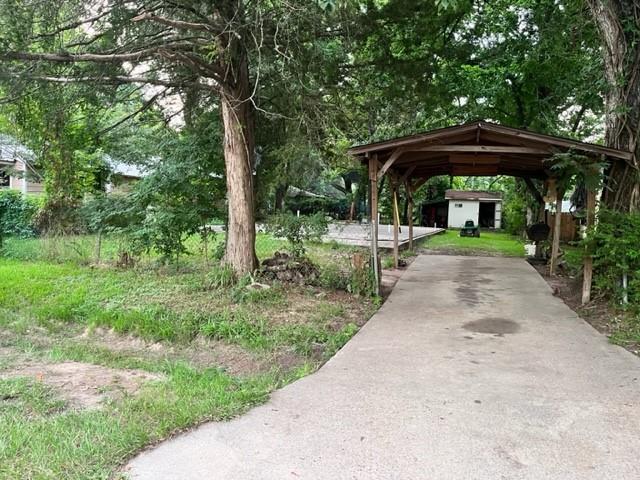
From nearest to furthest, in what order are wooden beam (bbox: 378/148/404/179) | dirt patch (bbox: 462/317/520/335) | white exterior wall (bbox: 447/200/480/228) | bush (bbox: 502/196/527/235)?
1. dirt patch (bbox: 462/317/520/335)
2. wooden beam (bbox: 378/148/404/179)
3. bush (bbox: 502/196/527/235)
4. white exterior wall (bbox: 447/200/480/228)

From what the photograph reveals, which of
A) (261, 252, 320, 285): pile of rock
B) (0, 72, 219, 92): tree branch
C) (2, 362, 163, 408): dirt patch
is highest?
(0, 72, 219, 92): tree branch

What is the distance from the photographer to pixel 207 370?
460 centimetres

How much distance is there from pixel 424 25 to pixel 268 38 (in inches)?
120

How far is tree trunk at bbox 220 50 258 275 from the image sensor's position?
7871 millimetres

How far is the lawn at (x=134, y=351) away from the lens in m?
2.92

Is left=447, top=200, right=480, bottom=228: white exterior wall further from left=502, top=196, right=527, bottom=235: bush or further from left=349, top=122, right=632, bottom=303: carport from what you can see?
left=349, top=122, right=632, bottom=303: carport

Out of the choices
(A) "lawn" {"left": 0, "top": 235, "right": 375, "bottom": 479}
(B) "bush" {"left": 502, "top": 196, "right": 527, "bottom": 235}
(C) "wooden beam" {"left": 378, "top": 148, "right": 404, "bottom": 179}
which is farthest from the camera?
(B) "bush" {"left": 502, "top": 196, "right": 527, "bottom": 235}

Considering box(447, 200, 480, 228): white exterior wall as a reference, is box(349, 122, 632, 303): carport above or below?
above

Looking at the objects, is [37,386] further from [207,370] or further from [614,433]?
[614,433]

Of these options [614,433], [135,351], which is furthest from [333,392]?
[135,351]

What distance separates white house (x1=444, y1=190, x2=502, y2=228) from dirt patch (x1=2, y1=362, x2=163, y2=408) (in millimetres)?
29221

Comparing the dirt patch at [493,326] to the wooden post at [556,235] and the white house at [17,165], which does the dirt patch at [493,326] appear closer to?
the wooden post at [556,235]

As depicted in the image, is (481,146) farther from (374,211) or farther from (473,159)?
(374,211)

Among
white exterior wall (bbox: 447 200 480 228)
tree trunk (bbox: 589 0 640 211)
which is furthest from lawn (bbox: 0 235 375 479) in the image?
white exterior wall (bbox: 447 200 480 228)
